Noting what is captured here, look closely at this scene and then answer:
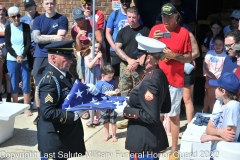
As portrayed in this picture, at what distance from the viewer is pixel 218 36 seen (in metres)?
6.03

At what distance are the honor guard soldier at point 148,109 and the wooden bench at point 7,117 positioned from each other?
239cm

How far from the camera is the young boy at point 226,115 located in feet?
11.0

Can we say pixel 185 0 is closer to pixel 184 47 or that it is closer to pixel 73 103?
pixel 184 47

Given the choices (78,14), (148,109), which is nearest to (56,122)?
(148,109)

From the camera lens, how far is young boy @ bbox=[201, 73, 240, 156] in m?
3.36

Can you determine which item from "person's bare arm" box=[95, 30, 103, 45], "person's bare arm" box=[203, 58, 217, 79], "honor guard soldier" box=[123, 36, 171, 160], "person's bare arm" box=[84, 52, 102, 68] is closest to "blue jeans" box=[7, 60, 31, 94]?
"person's bare arm" box=[84, 52, 102, 68]

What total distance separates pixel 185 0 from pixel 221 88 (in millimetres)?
3725

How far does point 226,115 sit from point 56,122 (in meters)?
1.44

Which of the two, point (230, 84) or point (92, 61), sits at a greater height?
point (230, 84)

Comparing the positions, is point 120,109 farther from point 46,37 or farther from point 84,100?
point 46,37

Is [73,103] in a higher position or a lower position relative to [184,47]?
lower

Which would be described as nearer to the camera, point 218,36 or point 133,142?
point 133,142

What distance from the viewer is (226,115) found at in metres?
3.40

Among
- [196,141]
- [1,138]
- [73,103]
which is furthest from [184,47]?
[1,138]
